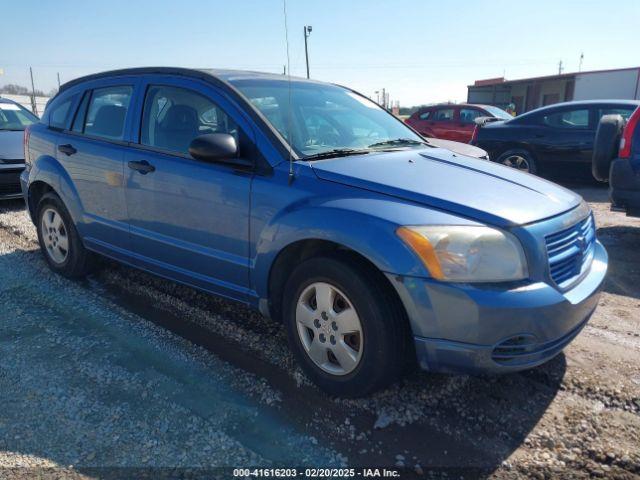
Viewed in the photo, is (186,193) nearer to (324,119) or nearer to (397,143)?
(324,119)

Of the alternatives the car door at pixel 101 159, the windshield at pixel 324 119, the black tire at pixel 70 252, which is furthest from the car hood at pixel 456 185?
the black tire at pixel 70 252

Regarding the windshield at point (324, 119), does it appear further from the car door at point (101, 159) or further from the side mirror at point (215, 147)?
the car door at point (101, 159)

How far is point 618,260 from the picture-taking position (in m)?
5.02

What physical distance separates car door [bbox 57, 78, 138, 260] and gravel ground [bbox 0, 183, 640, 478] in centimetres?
64

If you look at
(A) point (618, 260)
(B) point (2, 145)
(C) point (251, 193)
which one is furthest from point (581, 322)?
(B) point (2, 145)

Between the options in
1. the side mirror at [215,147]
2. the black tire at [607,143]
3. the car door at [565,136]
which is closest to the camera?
the side mirror at [215,147]

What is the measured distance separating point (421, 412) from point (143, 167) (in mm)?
2385

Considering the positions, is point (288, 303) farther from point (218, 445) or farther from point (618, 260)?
point (618, 260)

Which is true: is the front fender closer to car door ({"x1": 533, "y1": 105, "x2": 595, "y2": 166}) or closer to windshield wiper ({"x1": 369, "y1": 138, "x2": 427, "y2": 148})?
windshield wiper ({"x1": 369, "y1": 138, "x2": 427, "y2": 148})

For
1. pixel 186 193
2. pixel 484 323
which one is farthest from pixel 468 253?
pixel 186 193

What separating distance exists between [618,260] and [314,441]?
13.4ft

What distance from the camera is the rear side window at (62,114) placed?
4367mm

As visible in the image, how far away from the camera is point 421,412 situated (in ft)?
8.51

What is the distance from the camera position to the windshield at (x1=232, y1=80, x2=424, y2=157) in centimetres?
309
